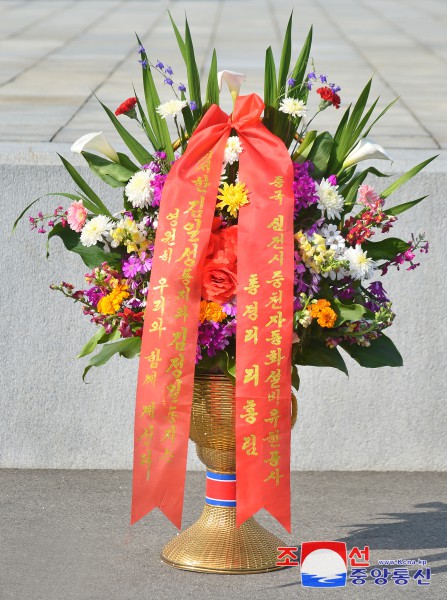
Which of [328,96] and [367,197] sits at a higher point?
[328,96]

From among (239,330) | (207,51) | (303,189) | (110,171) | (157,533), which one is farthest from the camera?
(207,51)

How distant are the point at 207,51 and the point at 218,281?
24.9 ft

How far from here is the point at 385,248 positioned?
446 centimetres

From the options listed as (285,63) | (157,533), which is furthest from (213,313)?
(157,533)

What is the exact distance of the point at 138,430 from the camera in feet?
13.7

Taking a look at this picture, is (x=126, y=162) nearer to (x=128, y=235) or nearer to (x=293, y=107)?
(x=128, y=235)

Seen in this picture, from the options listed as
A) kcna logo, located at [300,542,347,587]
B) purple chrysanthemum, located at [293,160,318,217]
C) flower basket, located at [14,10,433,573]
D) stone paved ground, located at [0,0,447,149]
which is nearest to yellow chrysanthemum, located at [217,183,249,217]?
flower basket, located at [14,10,433,573]

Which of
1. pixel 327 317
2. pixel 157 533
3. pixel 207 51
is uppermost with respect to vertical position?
pixel 207 51

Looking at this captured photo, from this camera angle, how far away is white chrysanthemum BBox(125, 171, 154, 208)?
4219mm

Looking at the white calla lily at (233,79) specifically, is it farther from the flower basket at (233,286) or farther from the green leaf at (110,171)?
the green leaf at (110,171)

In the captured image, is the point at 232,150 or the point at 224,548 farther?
the point at 224,548

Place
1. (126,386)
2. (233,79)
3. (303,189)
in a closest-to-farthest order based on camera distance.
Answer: (303,189)
(233,79)
(126,386)

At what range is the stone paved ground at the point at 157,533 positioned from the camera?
167 inches

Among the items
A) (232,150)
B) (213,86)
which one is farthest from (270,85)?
(232,150)
